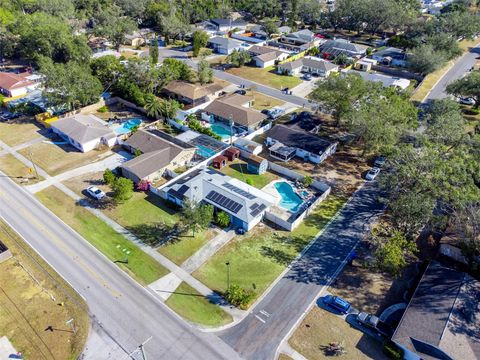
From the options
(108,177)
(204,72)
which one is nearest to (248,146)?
(108,177)

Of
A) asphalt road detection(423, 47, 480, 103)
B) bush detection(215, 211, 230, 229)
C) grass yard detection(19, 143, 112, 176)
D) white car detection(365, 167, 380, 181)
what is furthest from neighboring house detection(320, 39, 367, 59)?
bush detection(215, 211, 230, 229)

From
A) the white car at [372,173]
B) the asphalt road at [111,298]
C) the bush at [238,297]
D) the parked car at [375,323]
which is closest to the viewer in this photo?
the asphalt road at [111,298]

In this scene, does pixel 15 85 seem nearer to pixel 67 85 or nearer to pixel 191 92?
pixel 67 85

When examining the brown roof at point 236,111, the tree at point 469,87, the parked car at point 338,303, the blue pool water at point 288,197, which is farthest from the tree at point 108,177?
the tree at point 469,87

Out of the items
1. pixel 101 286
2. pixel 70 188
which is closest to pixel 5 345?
pixel 101 286

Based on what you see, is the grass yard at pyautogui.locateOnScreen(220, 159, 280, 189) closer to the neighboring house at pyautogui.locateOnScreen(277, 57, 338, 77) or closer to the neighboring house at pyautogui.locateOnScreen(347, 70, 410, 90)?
the neighboring house at pyautogui.locateOnScreen(347, 70, 410, 90)

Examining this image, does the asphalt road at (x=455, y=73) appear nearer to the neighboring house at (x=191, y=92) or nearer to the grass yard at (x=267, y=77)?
the grass yard at (x=267, y=77)
